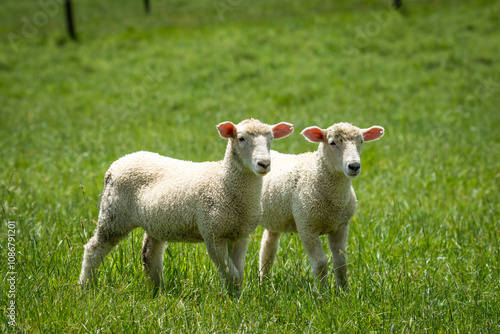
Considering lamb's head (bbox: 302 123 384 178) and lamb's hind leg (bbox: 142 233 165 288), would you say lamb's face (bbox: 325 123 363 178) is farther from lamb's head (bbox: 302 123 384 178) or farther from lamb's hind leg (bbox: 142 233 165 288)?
lamb's hind leg (bbox: 142 233 165 288)

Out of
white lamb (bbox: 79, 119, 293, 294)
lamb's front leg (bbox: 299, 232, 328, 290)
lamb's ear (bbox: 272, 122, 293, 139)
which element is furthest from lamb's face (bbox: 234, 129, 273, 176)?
lamb's front leg (bbox: 299, 232, 328, 290)

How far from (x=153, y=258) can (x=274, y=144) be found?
241 inches

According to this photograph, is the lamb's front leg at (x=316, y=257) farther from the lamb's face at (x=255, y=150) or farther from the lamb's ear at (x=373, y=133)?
the lamb's ear at (x=373, y=133)

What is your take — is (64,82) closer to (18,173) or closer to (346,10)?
(18,173)

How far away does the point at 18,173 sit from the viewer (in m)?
8.05

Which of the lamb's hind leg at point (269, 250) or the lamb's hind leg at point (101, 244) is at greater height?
the lamb's hind leg at point (101, 244)

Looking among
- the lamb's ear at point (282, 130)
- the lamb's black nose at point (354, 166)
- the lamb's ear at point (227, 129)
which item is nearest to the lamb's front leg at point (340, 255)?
the lamb's black nose at point (354, 166)

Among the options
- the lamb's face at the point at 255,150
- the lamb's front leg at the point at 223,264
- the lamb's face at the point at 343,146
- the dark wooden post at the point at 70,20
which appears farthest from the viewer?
the dark wooden post at the point at 70,20

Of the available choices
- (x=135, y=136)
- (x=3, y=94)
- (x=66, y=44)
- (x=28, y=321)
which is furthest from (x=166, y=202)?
(x=66, y=44)

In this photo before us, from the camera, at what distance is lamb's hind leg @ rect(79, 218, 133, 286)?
442 cm

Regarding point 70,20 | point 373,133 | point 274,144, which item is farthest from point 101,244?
point 70,20

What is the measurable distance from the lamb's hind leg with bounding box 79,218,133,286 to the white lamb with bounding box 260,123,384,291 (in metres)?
1.21

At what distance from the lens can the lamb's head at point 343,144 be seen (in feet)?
13.0

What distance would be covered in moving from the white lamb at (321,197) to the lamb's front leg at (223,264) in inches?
22.7
